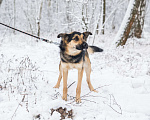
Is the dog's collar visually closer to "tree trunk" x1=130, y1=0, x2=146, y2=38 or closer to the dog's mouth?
the dog's mouth

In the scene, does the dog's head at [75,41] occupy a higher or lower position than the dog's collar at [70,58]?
higher

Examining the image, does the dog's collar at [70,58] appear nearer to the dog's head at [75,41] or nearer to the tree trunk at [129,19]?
the dog's head at [75,41]

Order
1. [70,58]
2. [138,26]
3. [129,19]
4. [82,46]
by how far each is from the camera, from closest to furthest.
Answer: [82,46], [70,58], [129,19], [138,26]

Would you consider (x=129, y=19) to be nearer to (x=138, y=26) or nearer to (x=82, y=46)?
(x=138, y=26)

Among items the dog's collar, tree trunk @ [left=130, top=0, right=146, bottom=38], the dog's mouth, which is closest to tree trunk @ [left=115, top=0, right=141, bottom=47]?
tree trunk @ [left=130, top=0, right=146, bottom=38]

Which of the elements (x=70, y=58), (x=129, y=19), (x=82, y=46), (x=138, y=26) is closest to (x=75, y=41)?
(x=82, y=46)

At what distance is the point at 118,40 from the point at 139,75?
4.05 metres

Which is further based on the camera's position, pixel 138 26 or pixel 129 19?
pixel 138 26

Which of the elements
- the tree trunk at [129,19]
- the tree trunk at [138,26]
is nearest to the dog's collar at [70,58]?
the tree trunk at [129,19]

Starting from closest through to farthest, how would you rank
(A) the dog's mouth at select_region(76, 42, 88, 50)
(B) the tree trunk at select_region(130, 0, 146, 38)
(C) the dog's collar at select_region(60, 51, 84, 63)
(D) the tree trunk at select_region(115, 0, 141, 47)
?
(A) the dog's mouth at select_region(76, 42, 88, 50), (C) the dog's collar at select_region(60, 51, 84, 63), (D) the tree trunk at select_region(115, 0, 141, 47), (B) the tree trunk at select_region(130, 0, 146, 38)

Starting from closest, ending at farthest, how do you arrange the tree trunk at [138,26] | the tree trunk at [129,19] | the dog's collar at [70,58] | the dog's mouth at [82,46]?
the dog's mouth at [82,46] < the dog's collar at [70,58] < the tree trunk at [129,19] < the tree trunk at [138,26]

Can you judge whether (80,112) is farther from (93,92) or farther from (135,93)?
(135,93)

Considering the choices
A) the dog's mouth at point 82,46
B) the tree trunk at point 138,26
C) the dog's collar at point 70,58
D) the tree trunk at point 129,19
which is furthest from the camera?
the tree trunk at point 138,26

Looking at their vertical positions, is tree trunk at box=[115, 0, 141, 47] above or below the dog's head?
above
